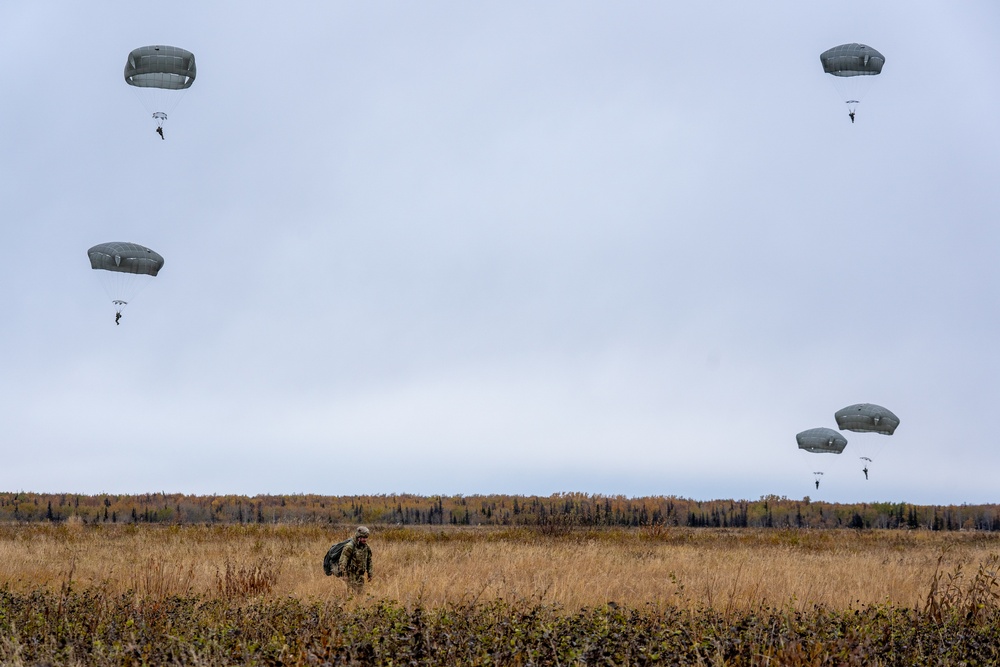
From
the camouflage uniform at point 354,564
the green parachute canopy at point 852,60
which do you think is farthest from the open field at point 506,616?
the green parachute canopy at point 852,60

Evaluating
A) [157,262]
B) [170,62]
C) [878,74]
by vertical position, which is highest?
[878,74]

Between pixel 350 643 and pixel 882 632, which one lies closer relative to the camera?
pixel 350 643

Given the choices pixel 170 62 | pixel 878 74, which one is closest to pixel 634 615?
pixel 170 62

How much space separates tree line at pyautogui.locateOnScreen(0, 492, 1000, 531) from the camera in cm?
4912

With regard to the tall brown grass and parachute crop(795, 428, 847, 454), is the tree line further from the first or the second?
the tall brown grass

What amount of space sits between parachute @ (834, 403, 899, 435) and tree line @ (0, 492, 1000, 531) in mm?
5018

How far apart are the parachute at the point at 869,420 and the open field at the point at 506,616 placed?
104 ft

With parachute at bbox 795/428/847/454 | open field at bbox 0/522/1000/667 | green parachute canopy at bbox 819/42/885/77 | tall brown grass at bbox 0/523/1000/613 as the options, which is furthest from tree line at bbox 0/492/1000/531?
open field at bbox 0/522/1000/667

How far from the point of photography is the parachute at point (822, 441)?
54562 mm

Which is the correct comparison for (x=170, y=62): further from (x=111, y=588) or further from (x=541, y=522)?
(x=111, y=588)

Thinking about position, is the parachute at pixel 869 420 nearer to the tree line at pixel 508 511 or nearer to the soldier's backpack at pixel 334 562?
the tree line at pixel 508 511

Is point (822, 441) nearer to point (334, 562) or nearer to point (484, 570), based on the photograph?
point (484, 570)

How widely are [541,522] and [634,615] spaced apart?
78.8ft

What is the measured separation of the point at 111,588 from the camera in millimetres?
12688
